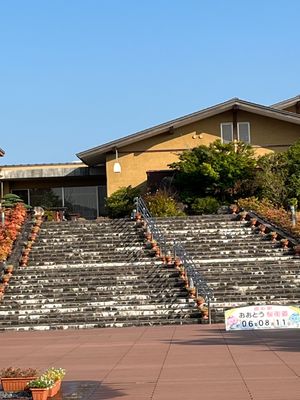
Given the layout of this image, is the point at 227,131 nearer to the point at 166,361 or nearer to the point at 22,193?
the point at 22,193

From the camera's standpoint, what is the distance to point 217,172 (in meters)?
37.1

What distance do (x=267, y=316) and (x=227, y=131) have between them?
2353 cm

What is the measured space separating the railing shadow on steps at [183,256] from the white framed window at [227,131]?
7.60 meters

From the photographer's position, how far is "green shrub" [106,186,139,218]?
38312mm

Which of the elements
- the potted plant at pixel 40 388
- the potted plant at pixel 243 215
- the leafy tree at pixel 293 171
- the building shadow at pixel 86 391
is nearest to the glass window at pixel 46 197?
the leafy tree at pixel 293 171

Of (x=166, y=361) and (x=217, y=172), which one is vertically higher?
(x=217, y=172)

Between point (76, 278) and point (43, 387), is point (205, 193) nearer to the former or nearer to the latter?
point (76, 278)

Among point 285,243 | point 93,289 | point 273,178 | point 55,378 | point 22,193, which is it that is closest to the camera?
point 55,378

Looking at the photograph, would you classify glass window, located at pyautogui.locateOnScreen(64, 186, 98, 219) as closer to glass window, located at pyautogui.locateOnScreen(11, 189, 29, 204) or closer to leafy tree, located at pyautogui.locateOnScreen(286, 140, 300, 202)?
glass window, located at pyautogui.locateOnScreen(11, 189, 29, 204)

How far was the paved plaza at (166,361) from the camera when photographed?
10.4 metres

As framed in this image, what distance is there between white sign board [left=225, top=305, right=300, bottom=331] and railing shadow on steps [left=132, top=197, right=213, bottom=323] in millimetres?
2984

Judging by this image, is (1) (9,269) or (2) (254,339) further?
(1) (9,269)

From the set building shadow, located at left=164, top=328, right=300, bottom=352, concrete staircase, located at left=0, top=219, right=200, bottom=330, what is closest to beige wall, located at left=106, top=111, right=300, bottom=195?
concrete staircase, located at left=0, top=219, right=200, bottom=330

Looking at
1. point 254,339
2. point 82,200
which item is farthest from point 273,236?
point 82,200
